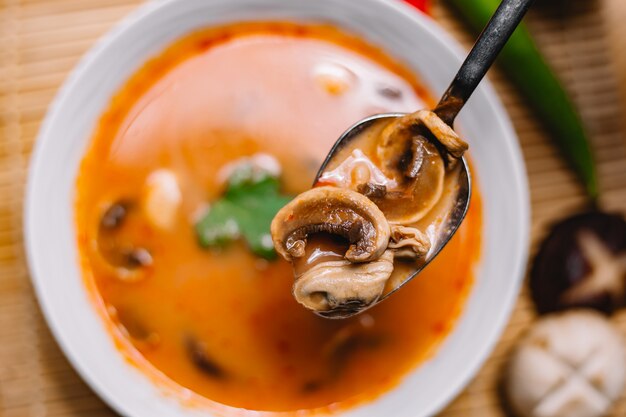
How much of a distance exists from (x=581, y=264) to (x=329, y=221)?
92cm

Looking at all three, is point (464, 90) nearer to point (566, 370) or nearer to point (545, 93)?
point (545, 93)

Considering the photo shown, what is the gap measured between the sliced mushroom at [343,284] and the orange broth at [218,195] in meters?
0.40

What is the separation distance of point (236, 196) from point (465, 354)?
0.68 metres

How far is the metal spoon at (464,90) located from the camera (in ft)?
4.71

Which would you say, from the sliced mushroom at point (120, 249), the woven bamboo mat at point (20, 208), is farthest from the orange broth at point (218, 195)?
the woven bamboo mat at point (20, 208)

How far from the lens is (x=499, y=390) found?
6.59 feet

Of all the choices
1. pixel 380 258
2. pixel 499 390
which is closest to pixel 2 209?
pixel 380 258

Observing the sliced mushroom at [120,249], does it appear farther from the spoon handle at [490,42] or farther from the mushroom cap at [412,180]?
the spoon handle at [490,42]

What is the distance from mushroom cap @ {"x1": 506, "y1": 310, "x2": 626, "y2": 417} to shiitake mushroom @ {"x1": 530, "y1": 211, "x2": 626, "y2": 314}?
6 cm

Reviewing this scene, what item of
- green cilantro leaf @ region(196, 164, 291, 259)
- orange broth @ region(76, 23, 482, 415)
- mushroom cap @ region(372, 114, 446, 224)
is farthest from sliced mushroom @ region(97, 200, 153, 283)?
mushroom cap @ region(372, 114, 446, 224)

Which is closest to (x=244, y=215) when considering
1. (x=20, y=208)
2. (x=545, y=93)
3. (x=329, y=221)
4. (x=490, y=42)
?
(x=329, y=221)

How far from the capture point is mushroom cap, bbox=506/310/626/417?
1940 mm

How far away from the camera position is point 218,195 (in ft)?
5.93

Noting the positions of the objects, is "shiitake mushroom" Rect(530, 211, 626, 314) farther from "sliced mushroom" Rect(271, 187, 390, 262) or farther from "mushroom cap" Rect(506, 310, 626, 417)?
"sliced mushroom" Rect(271, 187, 390, 262)
